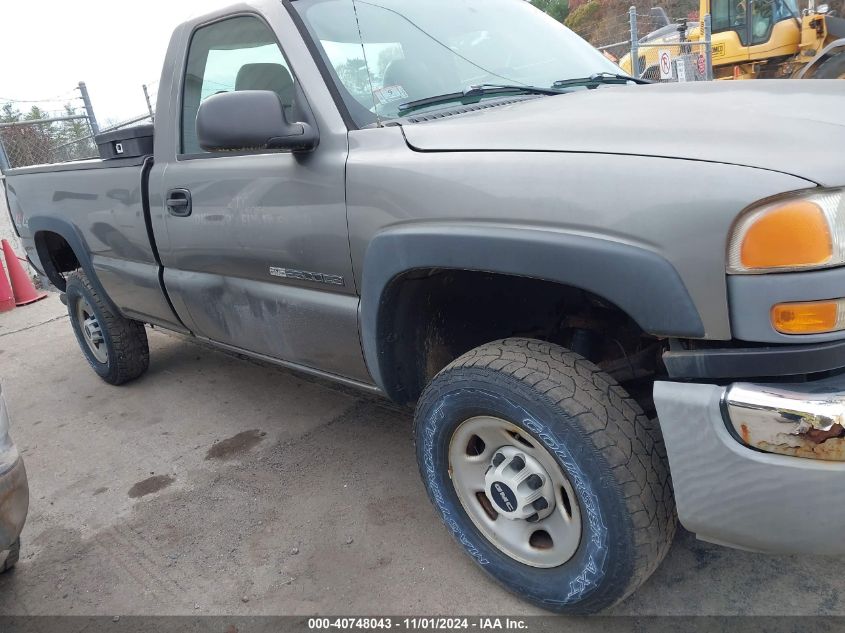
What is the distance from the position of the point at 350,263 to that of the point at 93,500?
1828mm

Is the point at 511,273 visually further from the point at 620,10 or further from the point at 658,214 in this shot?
the point at 620,10

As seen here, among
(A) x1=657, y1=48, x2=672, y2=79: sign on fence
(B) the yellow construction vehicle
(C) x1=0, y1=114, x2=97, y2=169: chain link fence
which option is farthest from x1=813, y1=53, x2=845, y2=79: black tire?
(C) x1=0, y1=114, x2=97, y2=169: chain link fence

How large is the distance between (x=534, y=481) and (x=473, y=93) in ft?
4.49

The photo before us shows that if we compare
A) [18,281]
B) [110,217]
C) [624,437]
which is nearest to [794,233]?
[624,437]

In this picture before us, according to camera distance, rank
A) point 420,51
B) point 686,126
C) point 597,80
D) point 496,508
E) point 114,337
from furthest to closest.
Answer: point 114,337, point 597,80, point 420,51, point 496,508, point 686,126

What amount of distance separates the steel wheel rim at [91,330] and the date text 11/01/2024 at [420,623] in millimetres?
2792

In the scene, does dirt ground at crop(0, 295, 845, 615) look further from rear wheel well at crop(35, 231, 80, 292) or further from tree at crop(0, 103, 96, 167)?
tree at crop(0, 103, 96, 167)

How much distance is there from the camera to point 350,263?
88.0 inches

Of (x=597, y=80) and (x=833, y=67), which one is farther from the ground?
(x=597, y=80)

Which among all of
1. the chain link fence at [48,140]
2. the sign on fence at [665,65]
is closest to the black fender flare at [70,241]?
the chain link fence at [48,140]

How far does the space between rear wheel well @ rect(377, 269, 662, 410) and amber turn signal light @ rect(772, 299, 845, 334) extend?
2.01 feet

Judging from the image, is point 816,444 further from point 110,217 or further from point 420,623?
point 110,217

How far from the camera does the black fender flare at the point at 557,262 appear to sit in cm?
150

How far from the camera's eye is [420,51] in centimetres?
249
